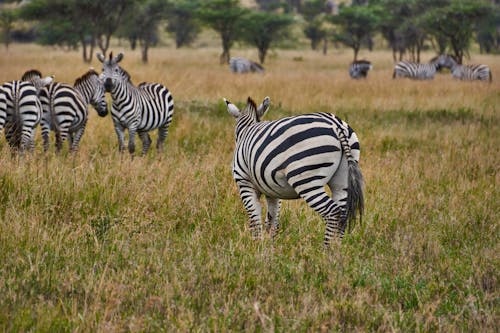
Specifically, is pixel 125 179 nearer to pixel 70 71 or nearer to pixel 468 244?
pixel 468 244

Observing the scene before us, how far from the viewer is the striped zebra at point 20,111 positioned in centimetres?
746

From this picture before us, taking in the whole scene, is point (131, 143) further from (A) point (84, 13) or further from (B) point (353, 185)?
(A) point (84, 13)

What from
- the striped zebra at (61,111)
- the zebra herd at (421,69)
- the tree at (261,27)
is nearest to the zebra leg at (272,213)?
the striped zebra at (61,111)

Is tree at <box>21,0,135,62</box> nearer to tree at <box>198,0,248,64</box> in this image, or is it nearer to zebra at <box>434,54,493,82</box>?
tree at <box>198,0,248,64</box>

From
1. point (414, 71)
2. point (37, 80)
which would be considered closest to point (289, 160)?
point (37, 80)

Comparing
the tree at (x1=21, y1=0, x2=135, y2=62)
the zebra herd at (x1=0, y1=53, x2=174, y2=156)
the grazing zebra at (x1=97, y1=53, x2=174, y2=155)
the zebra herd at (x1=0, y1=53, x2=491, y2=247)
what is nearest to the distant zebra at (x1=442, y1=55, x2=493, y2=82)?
the tree at (x1=21, y1=0, x2=135, y2=62)

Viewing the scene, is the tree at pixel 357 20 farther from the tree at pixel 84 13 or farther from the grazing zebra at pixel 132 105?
the grazing zebra at pixel 132 105

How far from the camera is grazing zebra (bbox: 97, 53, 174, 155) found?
334 inches

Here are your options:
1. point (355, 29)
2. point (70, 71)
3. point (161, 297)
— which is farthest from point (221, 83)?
point (355, 29)

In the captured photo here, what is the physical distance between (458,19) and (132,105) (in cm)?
2307

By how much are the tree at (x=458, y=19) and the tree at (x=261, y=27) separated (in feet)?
32.7

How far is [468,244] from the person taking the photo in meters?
5.08

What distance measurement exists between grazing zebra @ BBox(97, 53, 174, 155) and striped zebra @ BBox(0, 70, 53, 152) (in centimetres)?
114

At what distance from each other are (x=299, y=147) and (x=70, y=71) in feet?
51.9
